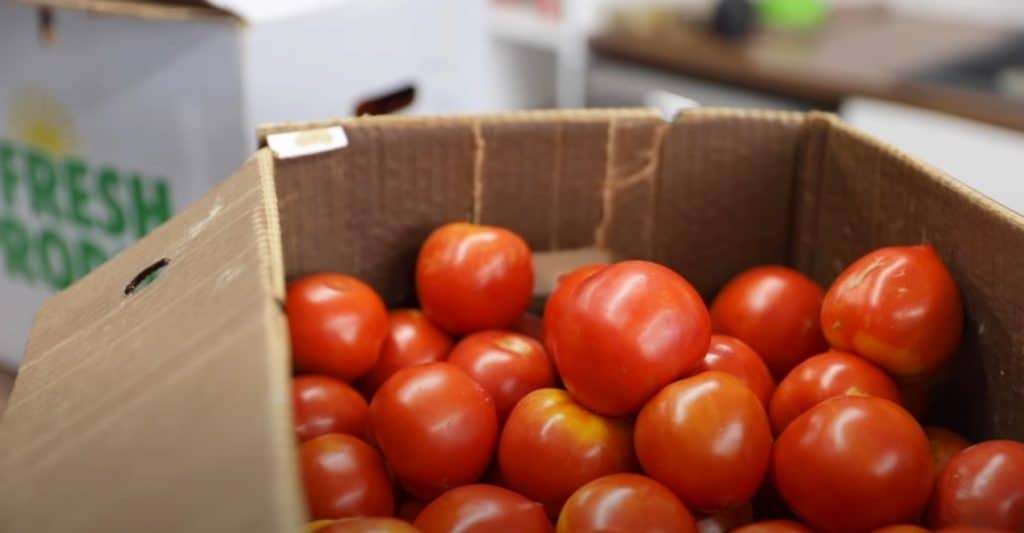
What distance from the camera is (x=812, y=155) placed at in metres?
0.81

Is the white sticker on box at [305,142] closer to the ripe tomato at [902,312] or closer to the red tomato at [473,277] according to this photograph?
the red tomato at [473,277]

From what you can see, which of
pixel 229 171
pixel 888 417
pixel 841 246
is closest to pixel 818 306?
pixel 841 246

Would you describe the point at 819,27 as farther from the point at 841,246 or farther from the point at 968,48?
the point at 841,246

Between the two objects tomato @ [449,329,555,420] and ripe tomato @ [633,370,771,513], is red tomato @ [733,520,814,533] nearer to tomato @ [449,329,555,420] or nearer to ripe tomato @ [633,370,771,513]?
ripe tomato @ [633,370,771,513]

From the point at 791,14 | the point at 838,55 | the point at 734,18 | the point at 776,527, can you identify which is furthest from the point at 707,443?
the point at 791,14

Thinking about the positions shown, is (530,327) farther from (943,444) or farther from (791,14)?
(791,14)

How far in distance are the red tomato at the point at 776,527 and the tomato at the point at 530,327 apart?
252 mm

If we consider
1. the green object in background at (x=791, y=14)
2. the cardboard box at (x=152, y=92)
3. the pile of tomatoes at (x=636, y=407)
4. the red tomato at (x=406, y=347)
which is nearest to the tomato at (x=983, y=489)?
the pile of tomatoes at (x=636, y=407)

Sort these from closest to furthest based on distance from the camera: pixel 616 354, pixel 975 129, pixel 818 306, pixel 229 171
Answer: pixel 616 354 → pixel 818 306 → pixel 229 171 → pixel 975 129

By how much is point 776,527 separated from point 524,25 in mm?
1555

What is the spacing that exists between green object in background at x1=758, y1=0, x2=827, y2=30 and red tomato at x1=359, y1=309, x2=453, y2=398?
A: 1465 mm

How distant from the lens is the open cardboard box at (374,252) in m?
0.42

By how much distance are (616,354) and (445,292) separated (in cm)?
18

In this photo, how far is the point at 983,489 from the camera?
56 cm
